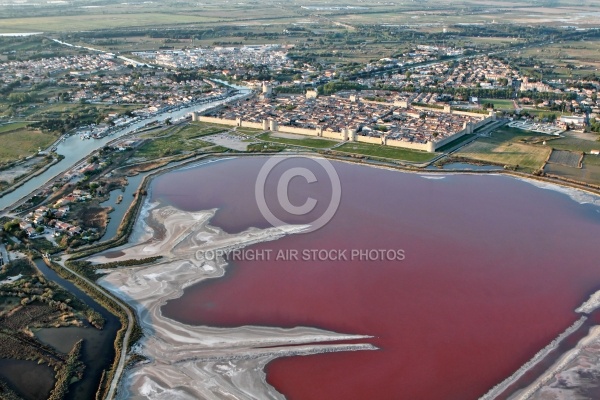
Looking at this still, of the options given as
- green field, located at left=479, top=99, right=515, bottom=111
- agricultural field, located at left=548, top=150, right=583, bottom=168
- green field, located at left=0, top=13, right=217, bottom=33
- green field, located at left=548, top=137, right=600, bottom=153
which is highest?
green field, located at left=0, top=13, right=217, bottom=33

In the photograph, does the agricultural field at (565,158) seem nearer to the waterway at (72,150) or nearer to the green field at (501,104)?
the green field at (501,104)

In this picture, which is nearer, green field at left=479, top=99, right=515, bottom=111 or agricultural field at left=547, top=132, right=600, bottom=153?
agricultural field at left=547, top=132, right=600, bottom=153

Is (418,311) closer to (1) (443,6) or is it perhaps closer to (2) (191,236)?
(2) (191,236)

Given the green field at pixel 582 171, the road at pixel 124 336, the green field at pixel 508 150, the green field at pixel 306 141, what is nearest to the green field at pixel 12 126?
the green field at pixel 306 141

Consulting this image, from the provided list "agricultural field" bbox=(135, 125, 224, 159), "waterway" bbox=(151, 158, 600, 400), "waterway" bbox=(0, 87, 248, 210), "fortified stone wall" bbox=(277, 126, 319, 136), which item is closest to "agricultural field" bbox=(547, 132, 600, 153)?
"waterway" bbox=(151, 158, 600, 400)

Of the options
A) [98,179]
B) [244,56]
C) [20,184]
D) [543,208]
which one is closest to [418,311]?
[543,208]

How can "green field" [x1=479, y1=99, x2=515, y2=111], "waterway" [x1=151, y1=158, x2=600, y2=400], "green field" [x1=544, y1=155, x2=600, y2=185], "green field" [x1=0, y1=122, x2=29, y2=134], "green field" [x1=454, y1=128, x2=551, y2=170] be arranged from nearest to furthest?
"waterway" [x1=151, y1=158, x2=600, y2=400], "green field" [x1=544, y1=155, x2=600, y2=185], "green field" [x1=454, y1=128, x2=551, y2=170], "green field" [x1=0, y1=122, x2=29, y2=134], "green field" [x1=479, y1=99, x2=515, y2=111]

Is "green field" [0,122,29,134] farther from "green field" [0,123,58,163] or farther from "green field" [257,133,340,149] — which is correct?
"green field" [257,133,340,149]
